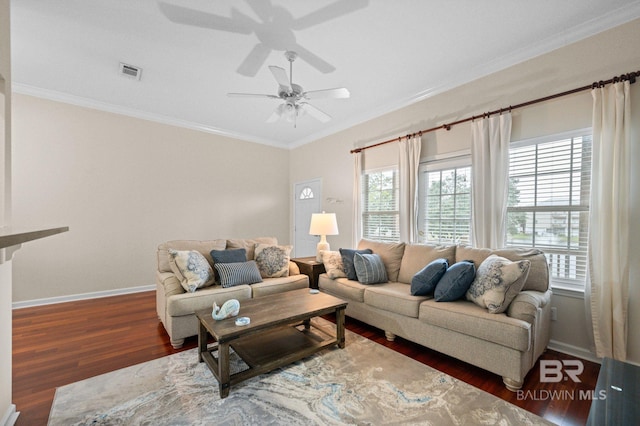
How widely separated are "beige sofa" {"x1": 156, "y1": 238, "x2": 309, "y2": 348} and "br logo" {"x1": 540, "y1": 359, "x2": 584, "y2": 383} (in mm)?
2463

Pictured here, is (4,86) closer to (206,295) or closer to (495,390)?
(206,295)

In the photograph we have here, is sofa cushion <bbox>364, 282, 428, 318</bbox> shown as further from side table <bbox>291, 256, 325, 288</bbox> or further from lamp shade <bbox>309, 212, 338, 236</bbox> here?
lamp shade <bbox>309, 212, 338, 236</bbox>

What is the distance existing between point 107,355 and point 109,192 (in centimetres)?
274

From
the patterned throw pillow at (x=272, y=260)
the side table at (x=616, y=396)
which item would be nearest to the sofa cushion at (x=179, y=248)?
the patterned throw pillow at (x=272, y=260)

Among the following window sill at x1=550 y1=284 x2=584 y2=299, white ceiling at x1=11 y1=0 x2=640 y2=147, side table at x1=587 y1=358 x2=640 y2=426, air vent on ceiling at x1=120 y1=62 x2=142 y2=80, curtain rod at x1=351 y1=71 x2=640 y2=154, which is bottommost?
side table at x1=587 y1=358 x2=640 y2=426

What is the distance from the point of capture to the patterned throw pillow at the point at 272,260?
3.47 metres

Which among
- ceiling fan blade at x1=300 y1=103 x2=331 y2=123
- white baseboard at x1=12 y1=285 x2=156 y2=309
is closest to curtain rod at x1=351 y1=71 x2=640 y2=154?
ceiling fan blade at x1=300 y1=103 x2=331 y2=123

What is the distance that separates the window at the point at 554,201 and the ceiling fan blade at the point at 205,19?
3.01 meters

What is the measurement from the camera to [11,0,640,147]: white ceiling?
2.24m

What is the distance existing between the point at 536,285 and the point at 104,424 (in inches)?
133

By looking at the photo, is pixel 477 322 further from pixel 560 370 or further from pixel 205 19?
pixel 205 19

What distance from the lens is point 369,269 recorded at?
311cm

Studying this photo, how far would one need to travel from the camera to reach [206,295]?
2.74m

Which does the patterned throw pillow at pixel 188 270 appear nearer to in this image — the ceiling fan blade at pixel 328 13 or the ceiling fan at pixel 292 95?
the ceiling fan at pixel 292 95
